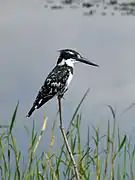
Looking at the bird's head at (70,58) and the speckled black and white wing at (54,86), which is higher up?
the bird's head at (70,58)

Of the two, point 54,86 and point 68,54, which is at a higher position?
point 68,54

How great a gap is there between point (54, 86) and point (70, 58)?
0.13 meters

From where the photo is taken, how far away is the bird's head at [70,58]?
76.9 inches

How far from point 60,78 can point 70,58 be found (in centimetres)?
9

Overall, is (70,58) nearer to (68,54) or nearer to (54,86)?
(68,54)

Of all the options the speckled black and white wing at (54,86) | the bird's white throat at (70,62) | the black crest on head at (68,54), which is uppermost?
the black crest on head at (68,54)

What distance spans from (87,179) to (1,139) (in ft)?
1.37

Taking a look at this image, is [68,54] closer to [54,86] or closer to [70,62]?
[70,62]

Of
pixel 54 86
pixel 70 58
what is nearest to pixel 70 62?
pixel 70 58

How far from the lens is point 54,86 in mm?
1957

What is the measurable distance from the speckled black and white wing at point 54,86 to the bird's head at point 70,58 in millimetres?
21

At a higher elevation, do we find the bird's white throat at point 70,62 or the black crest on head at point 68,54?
the black crest on head at point 68,54

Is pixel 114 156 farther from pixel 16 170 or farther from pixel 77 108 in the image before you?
pixel 16 170

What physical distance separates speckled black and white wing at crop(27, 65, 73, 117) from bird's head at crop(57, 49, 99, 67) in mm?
21
